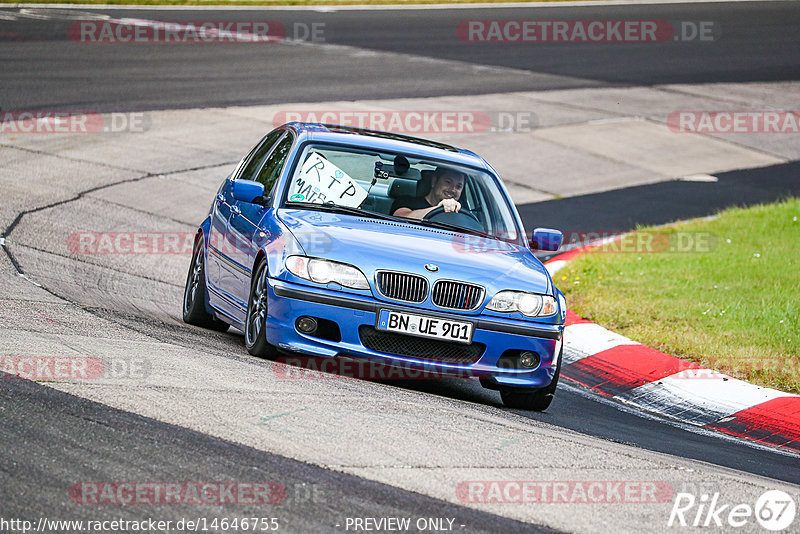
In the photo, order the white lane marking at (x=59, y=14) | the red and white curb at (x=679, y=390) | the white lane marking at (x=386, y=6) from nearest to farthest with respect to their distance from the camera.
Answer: the red and white curb at (x=679, y=390)
the white lane marking at (x=59, y=14)
the white lane marking at (x=386, y=6)

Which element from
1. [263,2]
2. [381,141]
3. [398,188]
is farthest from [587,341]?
[263,2]

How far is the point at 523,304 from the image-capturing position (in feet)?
23.6

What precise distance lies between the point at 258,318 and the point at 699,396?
315 centimetres

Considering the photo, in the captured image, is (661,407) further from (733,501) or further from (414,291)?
(733,501)

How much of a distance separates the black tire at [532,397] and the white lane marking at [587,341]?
1832 millimetres

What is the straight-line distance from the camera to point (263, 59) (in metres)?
24.0

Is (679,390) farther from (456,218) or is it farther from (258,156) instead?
(258,156)

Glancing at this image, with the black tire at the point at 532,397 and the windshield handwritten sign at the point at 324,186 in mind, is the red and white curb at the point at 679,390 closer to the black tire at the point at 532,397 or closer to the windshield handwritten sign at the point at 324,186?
the black tire at the point at 532,397

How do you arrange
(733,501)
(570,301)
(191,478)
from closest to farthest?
(191,478) < (733,501) < (570,301)

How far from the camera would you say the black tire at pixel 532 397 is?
293 inches

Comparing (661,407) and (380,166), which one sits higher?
(380,166)

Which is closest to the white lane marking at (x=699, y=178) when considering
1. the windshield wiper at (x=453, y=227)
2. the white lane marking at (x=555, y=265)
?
the white lane marking at (x=555, y=265)

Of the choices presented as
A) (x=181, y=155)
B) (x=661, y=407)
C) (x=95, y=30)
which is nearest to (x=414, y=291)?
(x=661, y=407)

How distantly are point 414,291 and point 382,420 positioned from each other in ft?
4.06
